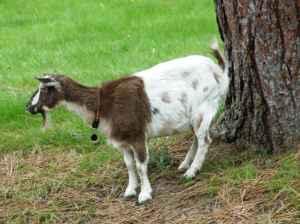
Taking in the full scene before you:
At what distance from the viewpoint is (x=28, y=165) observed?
6.87 meters

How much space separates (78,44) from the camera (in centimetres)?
1175

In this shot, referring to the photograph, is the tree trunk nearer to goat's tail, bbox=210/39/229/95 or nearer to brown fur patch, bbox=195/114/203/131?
goat's tail, bbox=210/39/229/95

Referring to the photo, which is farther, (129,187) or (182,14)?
(182,14)

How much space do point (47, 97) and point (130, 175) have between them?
2.99 ft

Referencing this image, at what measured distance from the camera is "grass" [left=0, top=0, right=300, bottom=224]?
18.1 ft

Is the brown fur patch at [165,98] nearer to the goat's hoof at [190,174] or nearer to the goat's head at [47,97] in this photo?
the goat's hoof at [190,174]

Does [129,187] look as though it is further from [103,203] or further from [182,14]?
[182,14]

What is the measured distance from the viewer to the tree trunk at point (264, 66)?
228 inches

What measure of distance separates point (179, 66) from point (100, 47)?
561cm

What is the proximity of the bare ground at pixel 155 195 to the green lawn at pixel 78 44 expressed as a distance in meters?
0.71

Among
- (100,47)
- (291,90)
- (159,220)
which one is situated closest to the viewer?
(159,220)

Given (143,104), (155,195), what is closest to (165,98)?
(143,104)

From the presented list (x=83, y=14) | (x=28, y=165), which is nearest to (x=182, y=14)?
(x=83, y=14)

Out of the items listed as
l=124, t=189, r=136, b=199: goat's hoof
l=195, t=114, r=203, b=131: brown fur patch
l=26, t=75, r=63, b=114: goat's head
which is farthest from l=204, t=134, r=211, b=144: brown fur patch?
l=26, t=75, r=63, b=114: goat's head
